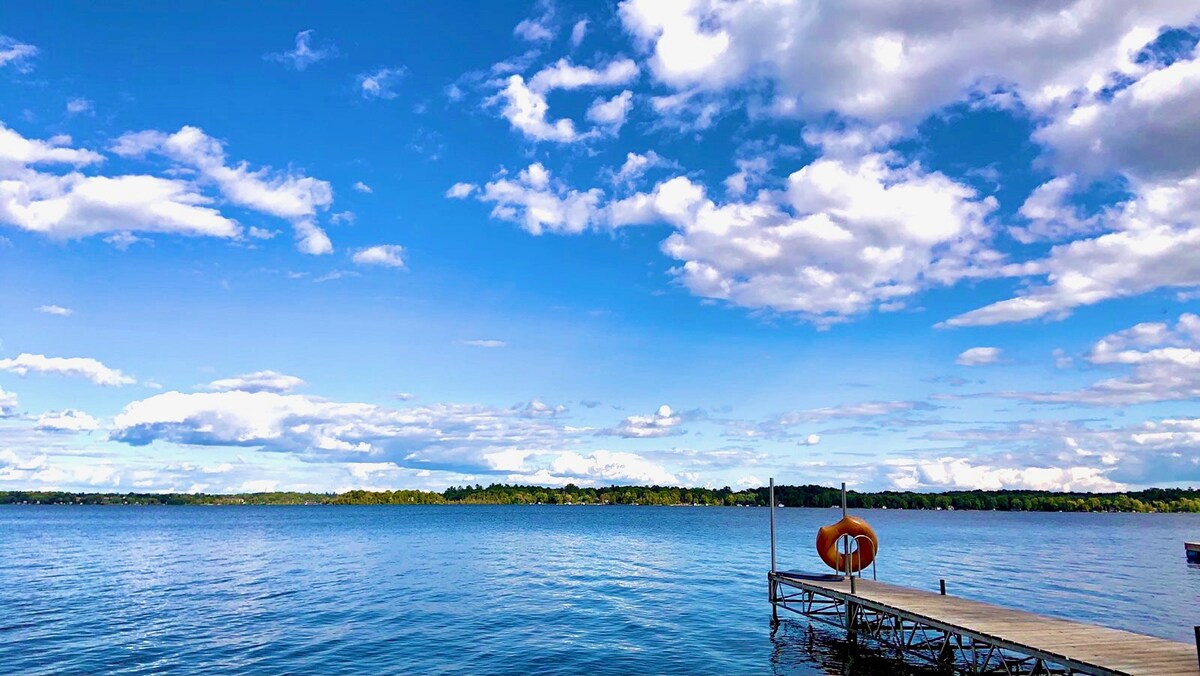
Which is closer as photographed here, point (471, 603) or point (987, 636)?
point (987, 636)

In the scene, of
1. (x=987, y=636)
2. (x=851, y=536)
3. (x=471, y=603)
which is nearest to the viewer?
(x=987, y=636)

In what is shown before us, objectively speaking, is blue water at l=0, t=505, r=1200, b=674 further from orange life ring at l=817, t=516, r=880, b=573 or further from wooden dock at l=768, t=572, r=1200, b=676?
orange life ring at l=817, t=516, r=880, b=573

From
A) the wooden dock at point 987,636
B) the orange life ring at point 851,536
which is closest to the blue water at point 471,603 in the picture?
the wooden dock at point 987,636

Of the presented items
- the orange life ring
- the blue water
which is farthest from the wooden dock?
the blue water

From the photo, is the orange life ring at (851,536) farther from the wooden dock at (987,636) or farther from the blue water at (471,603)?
the blue water at (471,603)

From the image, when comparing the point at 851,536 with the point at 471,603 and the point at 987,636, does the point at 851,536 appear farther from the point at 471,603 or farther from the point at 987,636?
the point at 471,603

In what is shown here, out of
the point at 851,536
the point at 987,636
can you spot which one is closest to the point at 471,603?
the point at 851,536

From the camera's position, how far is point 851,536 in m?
36.0

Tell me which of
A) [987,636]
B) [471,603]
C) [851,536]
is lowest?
[471,603]

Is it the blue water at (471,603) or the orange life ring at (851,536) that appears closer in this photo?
the blue water at (471,603)

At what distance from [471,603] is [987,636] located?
91.5 feet

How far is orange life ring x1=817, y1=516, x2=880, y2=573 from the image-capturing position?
3562 cm

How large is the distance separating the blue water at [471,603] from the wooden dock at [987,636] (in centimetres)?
231

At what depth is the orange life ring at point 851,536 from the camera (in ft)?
117
